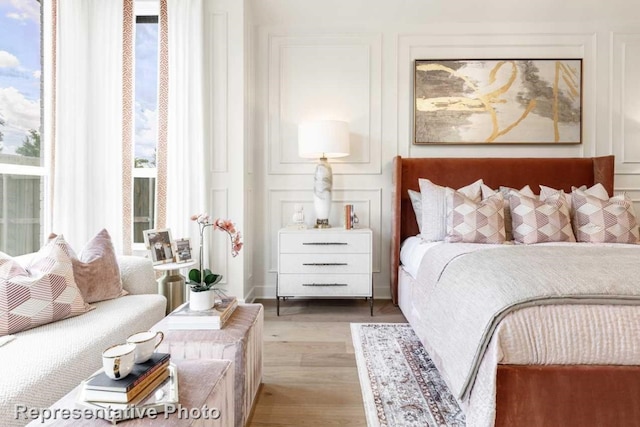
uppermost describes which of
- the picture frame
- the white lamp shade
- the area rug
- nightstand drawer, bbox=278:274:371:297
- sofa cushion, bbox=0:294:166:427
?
the white lamp shade

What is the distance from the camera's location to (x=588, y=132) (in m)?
3.38

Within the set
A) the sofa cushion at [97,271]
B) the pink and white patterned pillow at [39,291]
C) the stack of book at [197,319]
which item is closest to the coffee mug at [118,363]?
the stack of book at [197,319]

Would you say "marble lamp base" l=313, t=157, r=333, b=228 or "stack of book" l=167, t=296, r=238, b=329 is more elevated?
"marble lamp base" l=313, t=157, r=333, b=228

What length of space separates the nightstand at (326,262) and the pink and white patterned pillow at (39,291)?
1.49 metres

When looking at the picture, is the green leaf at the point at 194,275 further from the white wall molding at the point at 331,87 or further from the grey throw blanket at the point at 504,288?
the white wall molding at the point at 331,87

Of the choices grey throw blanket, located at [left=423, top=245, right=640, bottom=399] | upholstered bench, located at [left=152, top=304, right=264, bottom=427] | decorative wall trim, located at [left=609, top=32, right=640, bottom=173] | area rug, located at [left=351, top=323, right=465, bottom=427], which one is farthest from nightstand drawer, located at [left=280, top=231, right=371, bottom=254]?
decorative wall trim, located at [left=609, top=32, right=640, bottom=173]

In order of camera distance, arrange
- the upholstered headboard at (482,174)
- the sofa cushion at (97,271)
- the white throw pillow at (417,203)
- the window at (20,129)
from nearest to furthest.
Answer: the sofa cushion at (97,271), the window at (20,129), the white throw pillow at (417,203), the upholstered headboard at (482,174)

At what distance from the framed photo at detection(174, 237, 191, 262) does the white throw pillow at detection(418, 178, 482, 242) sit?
179cm

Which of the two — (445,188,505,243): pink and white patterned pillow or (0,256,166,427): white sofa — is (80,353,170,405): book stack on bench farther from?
(445,188,505,243): pink and white patterned pillow

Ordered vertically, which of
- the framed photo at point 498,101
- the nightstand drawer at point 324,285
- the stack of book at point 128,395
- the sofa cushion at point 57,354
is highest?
the framed photo at point 498,101

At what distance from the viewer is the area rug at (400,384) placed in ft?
5.32

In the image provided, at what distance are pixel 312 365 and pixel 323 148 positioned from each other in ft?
5.47

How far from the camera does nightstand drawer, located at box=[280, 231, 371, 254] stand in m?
2.94

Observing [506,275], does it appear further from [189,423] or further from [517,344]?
[189,423]
